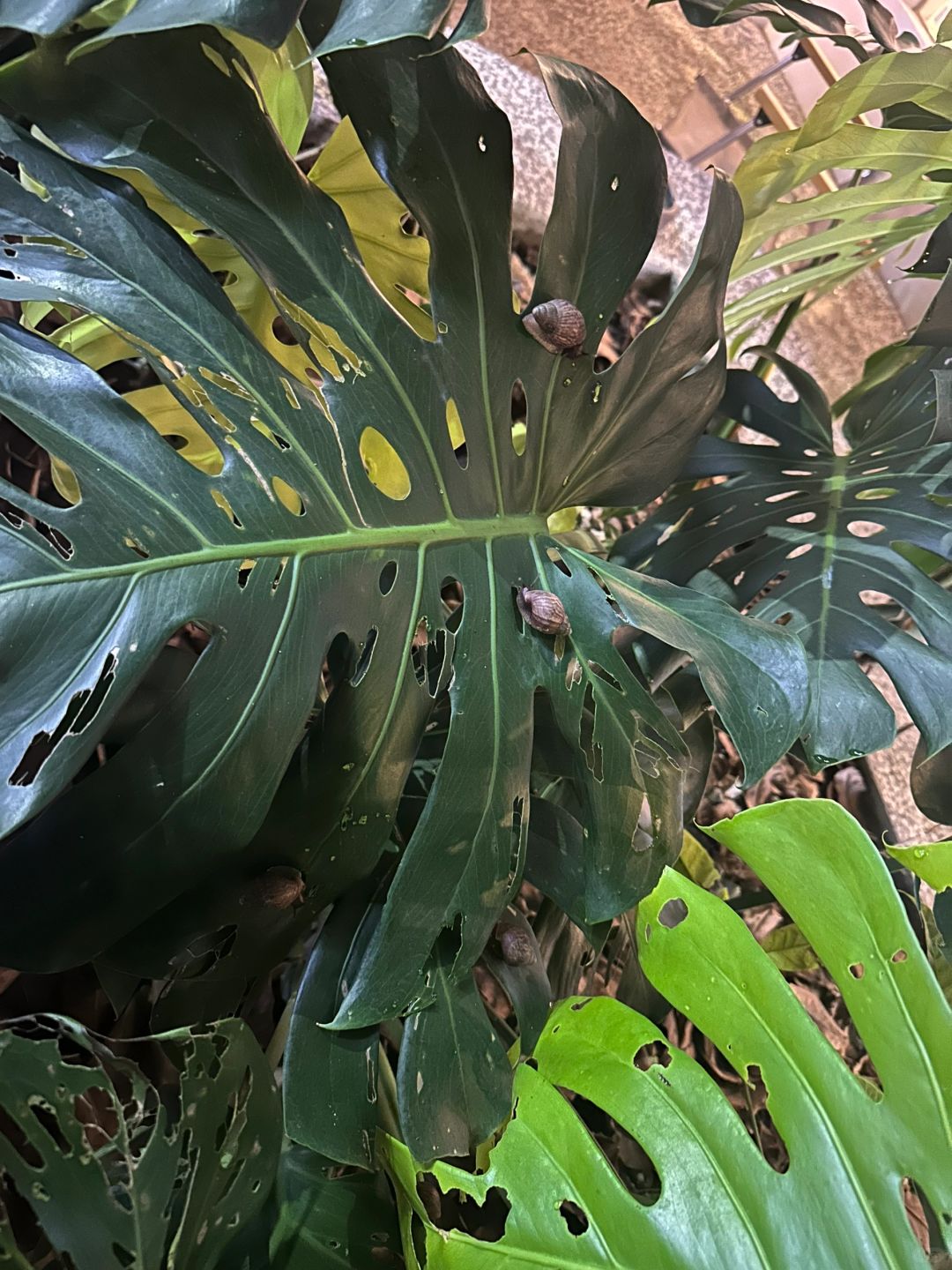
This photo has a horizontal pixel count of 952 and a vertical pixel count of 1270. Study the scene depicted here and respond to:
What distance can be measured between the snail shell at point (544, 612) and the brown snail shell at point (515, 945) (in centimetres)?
30

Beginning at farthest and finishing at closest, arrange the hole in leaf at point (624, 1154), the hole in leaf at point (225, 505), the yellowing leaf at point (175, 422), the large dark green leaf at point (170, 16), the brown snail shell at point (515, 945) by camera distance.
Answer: the hole in leaf at point (624, 1154), the yellowing leaf at point (175, 422), the brown snail shell at point (515, 945), the hole in leaf at point (225, 505), the large dark green leaf at point (170, 16)

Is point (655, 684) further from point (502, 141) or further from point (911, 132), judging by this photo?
point (911, 132)

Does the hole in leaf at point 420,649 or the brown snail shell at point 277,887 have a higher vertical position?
the hole in leaf at point 420,649

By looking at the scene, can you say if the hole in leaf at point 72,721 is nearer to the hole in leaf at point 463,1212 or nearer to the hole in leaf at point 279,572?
the hole in leaf at point 279,572

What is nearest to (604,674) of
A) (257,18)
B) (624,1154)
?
(257,18)

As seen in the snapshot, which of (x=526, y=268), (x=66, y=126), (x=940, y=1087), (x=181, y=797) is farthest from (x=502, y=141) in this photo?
(x=526, y=268)

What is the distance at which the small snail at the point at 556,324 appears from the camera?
71 centimetres

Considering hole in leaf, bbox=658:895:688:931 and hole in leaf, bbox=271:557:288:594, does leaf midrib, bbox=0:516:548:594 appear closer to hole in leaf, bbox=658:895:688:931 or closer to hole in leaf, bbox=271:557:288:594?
hole in leaf, bbox=271:557:288:594

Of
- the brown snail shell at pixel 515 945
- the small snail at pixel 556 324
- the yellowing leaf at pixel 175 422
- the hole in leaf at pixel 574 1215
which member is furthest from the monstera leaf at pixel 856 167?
the hole in leaf at pixel 574 1215

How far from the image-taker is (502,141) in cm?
64

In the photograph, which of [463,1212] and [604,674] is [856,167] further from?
[463,1212]

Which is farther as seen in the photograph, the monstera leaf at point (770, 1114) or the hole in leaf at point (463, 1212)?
the hole in leaf at point (463, 1212)

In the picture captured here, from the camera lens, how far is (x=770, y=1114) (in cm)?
59

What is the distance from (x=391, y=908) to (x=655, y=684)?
1.36 ft
